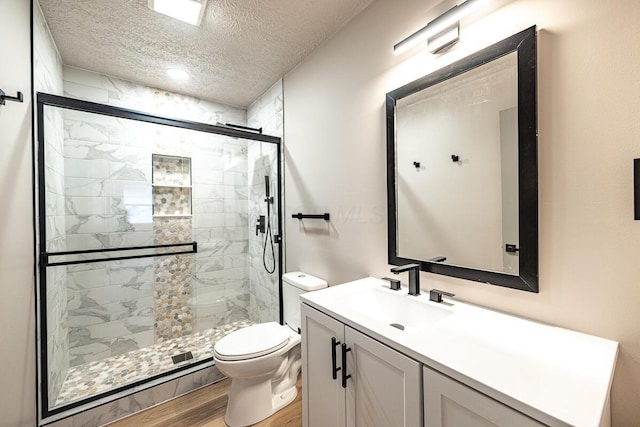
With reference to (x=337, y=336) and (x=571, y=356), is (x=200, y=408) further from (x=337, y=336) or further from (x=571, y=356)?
(x=571, y=356)

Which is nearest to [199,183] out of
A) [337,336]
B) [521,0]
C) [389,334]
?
[337,336]

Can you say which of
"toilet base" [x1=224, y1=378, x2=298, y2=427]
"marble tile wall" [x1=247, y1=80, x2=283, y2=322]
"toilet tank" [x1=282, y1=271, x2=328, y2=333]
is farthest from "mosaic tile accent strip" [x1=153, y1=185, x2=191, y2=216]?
"toilet base" [x1=224, y1=378, x2=298, y2=427]

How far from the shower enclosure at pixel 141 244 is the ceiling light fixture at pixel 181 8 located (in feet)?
2.15

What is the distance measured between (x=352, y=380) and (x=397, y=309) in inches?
16.8

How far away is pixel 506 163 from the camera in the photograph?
1106mm

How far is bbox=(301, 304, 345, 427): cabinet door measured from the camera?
1.14 meters

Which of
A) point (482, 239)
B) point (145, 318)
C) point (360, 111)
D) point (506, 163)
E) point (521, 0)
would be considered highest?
point (521, 0)

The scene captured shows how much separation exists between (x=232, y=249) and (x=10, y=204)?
185 centimetres

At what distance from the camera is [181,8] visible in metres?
1.63

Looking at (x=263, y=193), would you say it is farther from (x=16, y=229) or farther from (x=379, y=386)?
(x=379, y=386)

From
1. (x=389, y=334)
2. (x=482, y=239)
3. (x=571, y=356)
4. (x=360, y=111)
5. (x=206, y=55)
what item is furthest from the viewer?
(x=206, y=55)

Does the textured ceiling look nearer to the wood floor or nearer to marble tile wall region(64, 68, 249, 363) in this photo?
marble tile wall region(64, 68, 249, 363)

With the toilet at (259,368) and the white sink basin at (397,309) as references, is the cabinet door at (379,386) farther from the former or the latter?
the toilet at (259,368)

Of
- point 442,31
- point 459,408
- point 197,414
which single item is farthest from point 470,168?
point 197,414
